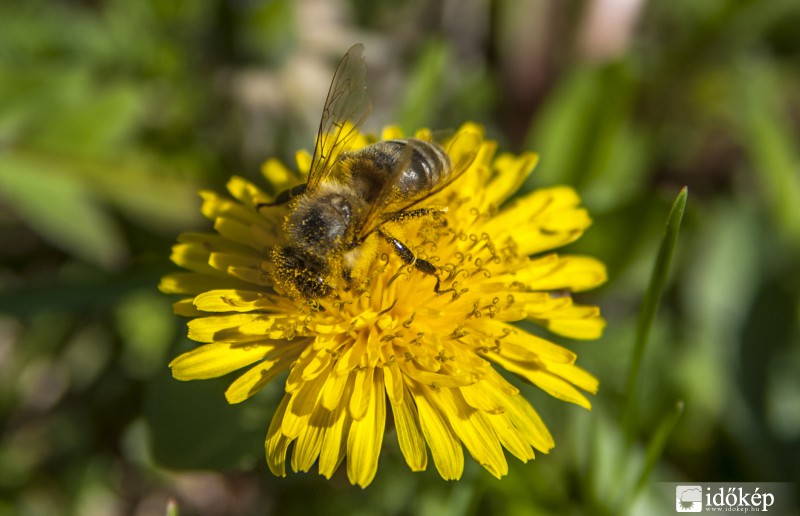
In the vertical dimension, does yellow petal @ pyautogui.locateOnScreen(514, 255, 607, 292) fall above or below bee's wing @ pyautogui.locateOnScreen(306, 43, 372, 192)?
below

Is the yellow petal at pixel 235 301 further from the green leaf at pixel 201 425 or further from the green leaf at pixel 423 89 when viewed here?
the green leaf at pixel 423 89

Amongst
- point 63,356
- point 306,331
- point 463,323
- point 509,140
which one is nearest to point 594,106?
point 509,140

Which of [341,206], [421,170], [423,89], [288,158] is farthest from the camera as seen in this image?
[288,158]

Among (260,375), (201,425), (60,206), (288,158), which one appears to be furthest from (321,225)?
(60,206)

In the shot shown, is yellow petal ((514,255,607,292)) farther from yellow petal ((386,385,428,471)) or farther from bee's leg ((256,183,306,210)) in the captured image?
bee's leg ((256,183,306,210))

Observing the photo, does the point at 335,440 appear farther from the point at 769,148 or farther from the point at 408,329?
the point at 769,148

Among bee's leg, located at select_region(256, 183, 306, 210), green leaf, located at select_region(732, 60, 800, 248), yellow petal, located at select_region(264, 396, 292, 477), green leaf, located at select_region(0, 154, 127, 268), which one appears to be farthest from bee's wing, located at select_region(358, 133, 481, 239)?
green leaf, located at select_region(732, 60, 800, 248)
